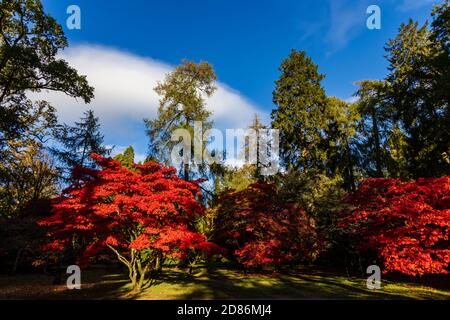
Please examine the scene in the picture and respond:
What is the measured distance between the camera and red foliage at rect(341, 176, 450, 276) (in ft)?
29.7

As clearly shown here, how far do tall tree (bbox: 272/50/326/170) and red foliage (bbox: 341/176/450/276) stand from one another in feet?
45.0

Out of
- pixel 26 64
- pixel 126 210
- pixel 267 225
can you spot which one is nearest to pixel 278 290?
pixel 267 225

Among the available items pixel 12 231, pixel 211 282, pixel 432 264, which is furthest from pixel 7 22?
pixel 432 264

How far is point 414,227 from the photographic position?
962 cm

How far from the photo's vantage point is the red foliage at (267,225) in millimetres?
13180

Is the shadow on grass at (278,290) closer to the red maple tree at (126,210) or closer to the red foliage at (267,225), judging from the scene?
the red foliage at (267,225)

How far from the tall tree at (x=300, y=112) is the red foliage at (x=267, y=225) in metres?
9.94

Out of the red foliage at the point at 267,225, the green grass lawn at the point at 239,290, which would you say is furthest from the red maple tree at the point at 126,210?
the red foliage at the point at 267,225

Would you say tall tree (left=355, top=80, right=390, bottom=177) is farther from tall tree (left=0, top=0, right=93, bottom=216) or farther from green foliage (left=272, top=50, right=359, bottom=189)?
tall tree (left=0, top=0, right=93, bottom=216)

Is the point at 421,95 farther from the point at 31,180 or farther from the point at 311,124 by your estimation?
the point at 31,180

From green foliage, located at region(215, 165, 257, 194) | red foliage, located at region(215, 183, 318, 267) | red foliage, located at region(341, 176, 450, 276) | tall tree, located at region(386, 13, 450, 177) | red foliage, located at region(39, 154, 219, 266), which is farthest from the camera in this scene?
green foliage, located at region(215, 165, 257, 194)

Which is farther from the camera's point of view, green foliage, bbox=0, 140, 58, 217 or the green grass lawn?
green foliage, bbox=0, 140, 58, 217

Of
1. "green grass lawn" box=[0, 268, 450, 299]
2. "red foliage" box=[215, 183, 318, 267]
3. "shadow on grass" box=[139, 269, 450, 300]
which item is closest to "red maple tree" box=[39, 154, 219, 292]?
"green grass lawn" box=[0, 268, 450, 299]

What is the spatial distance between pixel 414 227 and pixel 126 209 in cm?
994
